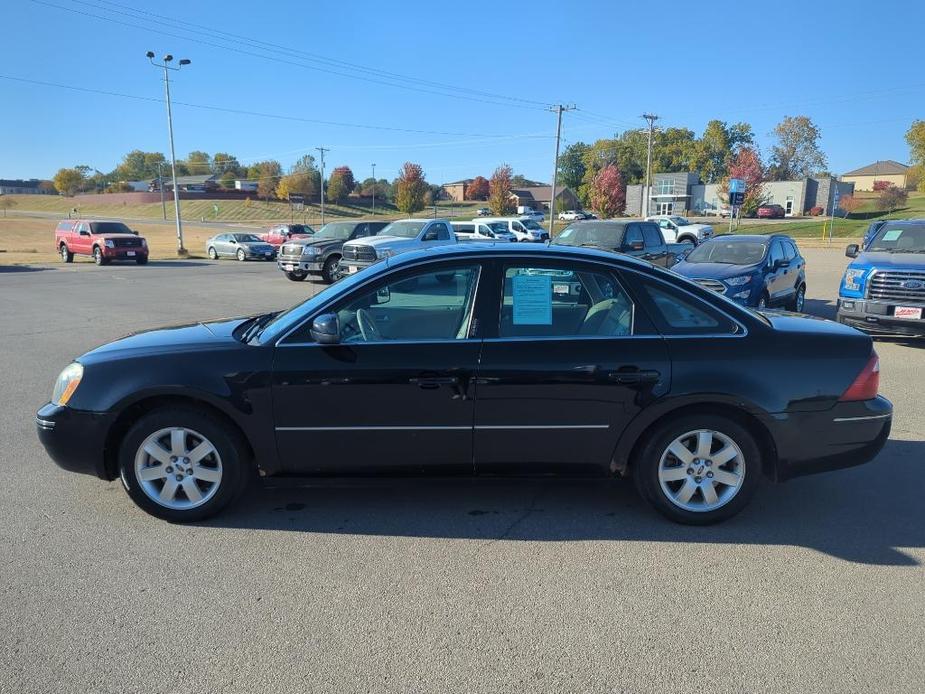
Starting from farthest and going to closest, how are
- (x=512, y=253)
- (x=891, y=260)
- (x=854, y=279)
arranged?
(x=854, y=279) < (x=891, y=260) < (x=512, y=253)

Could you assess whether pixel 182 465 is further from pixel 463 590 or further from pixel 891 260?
pixel 891 260

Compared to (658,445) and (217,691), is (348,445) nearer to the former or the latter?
(217,691)

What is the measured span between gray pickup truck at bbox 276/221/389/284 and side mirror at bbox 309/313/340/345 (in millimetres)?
15277

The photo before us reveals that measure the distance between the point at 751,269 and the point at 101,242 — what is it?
2585cm

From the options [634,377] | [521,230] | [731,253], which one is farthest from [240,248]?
[634,377]

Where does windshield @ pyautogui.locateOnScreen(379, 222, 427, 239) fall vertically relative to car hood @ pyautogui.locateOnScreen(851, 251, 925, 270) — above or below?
above

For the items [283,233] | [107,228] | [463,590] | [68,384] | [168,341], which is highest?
[107,228]

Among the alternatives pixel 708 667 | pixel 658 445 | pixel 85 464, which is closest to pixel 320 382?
pixel 85 464

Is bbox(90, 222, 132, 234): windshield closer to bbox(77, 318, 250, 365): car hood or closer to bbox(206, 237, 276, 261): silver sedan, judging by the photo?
bbox(206, 237, 276, 261): silver sedan

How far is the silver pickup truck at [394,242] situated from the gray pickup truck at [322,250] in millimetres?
913

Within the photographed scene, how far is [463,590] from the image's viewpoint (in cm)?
326

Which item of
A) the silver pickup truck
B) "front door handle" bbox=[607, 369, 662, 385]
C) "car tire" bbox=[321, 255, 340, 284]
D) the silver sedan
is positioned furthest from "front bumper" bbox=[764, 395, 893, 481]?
the silver sedan

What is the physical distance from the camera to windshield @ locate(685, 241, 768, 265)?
37.1 ft

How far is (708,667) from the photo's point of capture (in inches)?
106
